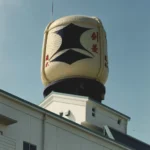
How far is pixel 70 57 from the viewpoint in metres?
38.3

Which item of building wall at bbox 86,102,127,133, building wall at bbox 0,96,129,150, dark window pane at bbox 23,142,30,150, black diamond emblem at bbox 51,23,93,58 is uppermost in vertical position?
black diamond emblem at bbox 51,23,93,58

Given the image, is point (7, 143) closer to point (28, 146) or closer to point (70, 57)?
point (28, 146)

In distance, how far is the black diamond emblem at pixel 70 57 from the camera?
125 feet

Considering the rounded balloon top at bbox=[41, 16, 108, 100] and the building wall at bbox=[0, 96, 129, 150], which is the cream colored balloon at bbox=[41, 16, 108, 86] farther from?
the building wall at bbox=[0, 96, 129, 150]

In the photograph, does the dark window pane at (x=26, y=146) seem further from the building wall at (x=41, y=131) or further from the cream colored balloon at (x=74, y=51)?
the cream colored balloon at (x=74, y=51)

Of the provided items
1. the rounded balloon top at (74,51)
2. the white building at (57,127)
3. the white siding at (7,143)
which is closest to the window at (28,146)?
the white building at (57,127)

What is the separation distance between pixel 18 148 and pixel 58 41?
14090mm

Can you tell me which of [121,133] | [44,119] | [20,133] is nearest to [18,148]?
[20,133]

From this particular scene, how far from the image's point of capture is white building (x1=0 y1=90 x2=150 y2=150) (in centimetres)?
2661

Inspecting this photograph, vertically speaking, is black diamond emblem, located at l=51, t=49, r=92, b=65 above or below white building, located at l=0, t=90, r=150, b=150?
above

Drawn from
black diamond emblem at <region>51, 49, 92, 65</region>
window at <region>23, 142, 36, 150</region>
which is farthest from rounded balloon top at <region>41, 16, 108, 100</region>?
window at <region>23, 142, 36, 150</region>

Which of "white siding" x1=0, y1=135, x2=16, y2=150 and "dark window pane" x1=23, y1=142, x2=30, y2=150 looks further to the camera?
"dark window pane" x1=23, y1=142, x2=30, y2=150

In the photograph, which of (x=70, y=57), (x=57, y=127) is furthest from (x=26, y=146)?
(x=70, y=57)

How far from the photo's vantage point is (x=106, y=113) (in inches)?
1500
